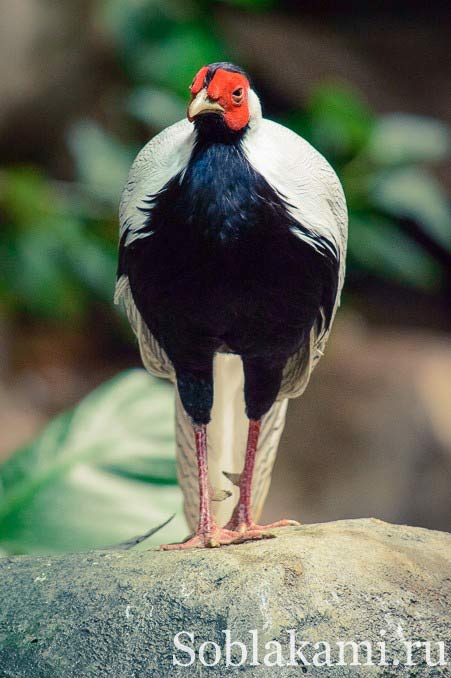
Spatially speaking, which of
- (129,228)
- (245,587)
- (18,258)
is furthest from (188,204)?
(18,258)

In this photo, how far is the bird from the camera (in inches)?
→ 78.9

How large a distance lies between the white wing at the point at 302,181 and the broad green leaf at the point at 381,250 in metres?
2.49

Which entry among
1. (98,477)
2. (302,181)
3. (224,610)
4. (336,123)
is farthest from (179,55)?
(224,610)

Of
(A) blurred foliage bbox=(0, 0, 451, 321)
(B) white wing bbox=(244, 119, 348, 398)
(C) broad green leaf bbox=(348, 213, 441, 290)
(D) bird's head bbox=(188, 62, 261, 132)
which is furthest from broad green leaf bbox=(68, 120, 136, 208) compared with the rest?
(D) bird's head bbox=(188, 62, 261, 132)

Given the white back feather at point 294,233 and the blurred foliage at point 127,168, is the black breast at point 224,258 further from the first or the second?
the blurred foliage at point 127,168

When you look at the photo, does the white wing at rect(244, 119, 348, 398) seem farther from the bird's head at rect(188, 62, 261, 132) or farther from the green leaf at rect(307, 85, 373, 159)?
the green leaf at rect(307, 85, 373, 159)

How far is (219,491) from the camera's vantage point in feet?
8.36

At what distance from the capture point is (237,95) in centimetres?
199

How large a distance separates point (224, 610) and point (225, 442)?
0.78 meters

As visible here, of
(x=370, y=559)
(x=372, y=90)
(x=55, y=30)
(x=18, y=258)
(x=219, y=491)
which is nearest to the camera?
(x=370, y=559)

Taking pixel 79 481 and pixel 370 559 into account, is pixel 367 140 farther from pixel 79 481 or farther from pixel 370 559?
pixel 370 559

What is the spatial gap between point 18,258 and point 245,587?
3194 millimetres

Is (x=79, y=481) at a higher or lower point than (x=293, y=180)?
lower

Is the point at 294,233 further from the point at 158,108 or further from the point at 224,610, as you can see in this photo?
the point at 158,108
